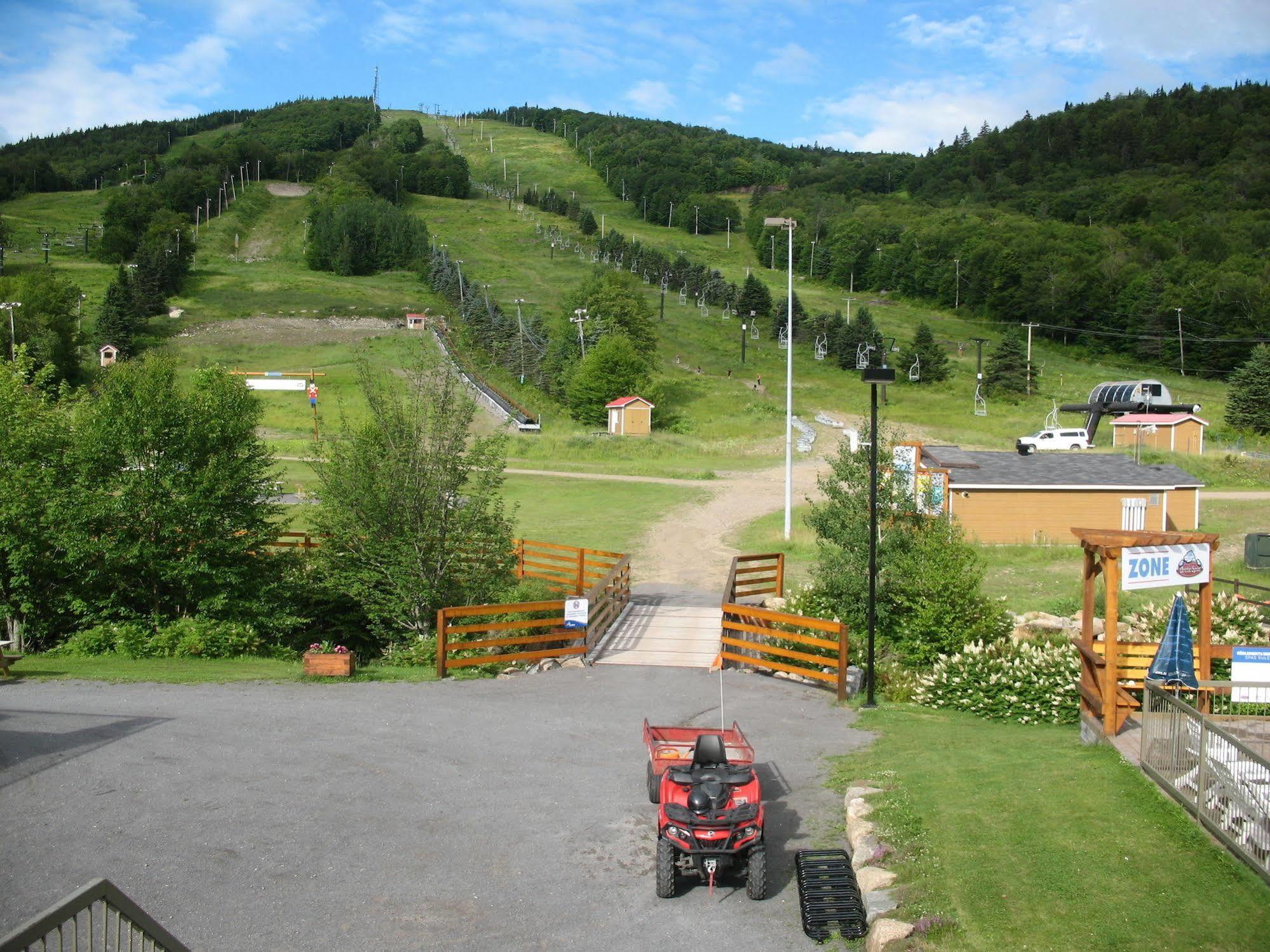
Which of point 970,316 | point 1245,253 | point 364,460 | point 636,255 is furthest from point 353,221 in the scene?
point 364,460

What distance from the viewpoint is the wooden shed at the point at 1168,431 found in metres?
56.8

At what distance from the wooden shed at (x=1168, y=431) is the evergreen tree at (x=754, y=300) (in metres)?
62.9

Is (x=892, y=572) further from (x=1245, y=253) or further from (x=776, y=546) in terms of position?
(x=1245, y=253)

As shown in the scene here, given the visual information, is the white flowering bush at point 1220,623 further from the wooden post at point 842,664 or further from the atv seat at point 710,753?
the atv seat at point 710,753

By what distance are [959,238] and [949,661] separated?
5783 inches

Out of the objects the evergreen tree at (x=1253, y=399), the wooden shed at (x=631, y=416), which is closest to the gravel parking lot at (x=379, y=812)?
the wooden shed at (x=631, y=416)

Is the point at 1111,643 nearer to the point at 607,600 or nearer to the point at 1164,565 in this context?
the point at 1164,565

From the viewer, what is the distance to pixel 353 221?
466 feet

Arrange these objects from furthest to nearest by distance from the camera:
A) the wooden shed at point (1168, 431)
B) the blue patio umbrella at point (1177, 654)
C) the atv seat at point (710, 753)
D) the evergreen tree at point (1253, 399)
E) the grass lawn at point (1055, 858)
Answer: the evergreen tree at point (1253, 399)
the wooden shed at point (1168, 431)
the blue patio umbrella at point (1177, 654)
the atv seat at point (710, 753)
the grass lawn at point (1055, 858)

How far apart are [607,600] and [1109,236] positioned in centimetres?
14343

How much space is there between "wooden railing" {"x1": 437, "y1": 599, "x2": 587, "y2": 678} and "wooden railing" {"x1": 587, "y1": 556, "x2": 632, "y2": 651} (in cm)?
60

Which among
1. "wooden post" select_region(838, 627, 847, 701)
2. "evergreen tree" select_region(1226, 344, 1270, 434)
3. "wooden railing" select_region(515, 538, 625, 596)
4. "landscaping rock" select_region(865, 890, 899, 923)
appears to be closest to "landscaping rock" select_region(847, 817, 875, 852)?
"landscaping rock" select_region(865, 890, 899, 923)

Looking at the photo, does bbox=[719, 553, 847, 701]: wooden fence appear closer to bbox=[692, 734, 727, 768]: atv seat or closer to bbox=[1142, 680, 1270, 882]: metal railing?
bbox=[1142, 680, 1270, 882]: metal railing

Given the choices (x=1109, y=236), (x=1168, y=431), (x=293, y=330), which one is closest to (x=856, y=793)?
(x=1168, y=431)
